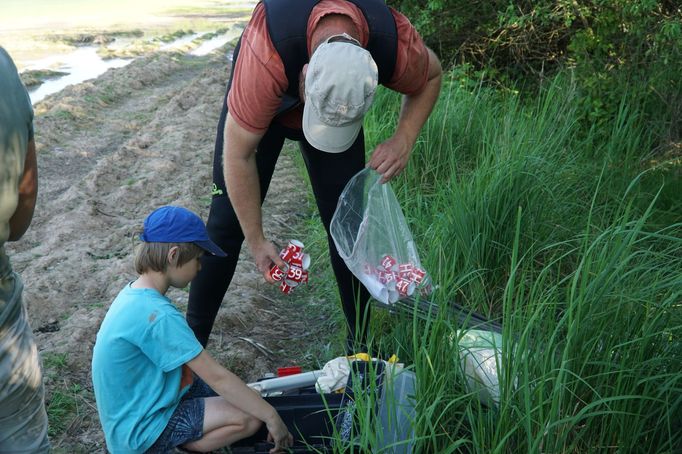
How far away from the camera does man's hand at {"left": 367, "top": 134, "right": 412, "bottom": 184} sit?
283 centimetres

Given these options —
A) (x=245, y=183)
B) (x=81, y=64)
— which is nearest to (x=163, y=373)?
(x=245, y=183)

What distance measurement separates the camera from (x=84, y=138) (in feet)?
25.0

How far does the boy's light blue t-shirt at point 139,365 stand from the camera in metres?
2.39

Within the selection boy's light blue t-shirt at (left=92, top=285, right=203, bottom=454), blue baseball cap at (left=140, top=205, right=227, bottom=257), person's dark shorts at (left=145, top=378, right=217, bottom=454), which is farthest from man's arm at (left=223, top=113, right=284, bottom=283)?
person's dark shorts at (left=145, top=378, right=217, bottom=454)

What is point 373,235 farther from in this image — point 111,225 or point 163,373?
point 111,225

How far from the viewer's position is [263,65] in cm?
246

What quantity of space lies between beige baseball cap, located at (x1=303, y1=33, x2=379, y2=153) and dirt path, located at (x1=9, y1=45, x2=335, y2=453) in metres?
1.33

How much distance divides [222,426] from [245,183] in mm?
749

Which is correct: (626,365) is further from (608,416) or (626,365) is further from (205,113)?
(205,113)

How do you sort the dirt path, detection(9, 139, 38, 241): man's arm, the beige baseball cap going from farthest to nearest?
the dirt path, the beige baseball cap, detection(9, 139, 38, 241): man's arm

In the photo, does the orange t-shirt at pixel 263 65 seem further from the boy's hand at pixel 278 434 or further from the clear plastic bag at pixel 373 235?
the boy's hand at pixel 278 434

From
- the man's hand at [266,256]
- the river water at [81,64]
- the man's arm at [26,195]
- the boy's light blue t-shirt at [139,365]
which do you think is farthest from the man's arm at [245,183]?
the river water at [81,64]

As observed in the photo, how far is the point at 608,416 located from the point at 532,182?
1.58 meters

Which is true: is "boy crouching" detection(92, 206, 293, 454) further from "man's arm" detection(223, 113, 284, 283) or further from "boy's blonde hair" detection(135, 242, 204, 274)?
"man's arm" detection(223, 113, 284, 283)
